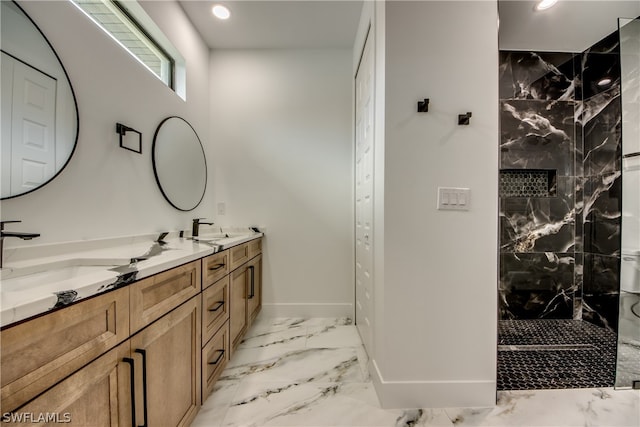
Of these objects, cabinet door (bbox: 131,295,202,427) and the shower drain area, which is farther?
the shower drain area

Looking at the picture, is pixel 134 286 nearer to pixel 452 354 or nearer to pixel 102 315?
pixel 102 315

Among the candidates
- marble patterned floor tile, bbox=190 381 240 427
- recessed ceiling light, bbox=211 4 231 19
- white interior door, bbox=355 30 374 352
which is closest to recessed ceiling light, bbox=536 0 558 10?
white interior door, bbox=355 30 374 352

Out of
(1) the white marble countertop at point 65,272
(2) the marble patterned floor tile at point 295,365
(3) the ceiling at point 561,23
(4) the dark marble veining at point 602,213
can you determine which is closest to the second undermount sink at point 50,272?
(1) the white marble countertop at point 65,272

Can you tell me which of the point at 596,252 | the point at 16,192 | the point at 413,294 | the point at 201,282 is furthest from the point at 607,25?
the point at 16,192

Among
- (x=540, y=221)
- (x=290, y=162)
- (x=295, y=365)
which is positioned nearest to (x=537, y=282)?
(x=540, y=221)

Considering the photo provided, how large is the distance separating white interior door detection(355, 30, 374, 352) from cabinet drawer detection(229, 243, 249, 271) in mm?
911

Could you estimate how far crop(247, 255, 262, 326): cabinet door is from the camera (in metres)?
2.26

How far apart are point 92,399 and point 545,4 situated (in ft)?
10.3

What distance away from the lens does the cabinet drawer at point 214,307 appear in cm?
135

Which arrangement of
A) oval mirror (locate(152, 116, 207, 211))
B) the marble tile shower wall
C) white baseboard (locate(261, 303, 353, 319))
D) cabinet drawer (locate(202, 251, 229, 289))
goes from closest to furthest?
1. cabinet drawer (locate(202, 251, 229, 289))
2. oval mirror (locate(152, 116, 207, 211))
3. the marble tile shower wall
4. white baseboard (locate(261, 303, 353, 319))

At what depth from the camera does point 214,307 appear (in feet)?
4.89

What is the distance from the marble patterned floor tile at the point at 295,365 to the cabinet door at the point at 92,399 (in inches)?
39.5

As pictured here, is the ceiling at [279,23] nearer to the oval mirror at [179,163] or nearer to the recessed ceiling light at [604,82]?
the oval mirror at [179,163]

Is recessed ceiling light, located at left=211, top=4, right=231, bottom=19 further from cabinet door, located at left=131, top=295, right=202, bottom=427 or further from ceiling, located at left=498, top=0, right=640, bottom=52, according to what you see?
cabinet door, located at left=131, top=295, right=202, bottom=427
